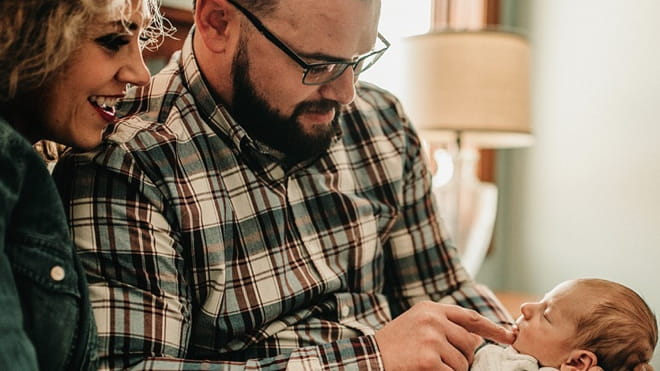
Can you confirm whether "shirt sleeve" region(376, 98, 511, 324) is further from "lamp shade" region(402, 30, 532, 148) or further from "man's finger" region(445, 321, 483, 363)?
"lamp shade" region(402, 30, 532, 148)

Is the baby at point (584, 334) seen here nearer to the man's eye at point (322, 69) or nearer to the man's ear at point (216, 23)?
the man's eye at point (322, 69)

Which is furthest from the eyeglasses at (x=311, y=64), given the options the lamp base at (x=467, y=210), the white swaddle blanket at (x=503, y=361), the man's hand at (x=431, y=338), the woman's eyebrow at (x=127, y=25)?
the lamp base at (x=467, y=210)

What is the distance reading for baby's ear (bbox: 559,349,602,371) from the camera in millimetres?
982

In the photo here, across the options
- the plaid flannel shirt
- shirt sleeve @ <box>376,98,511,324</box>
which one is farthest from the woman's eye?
shirt sleeve @ <box>376,98,511,324</box>

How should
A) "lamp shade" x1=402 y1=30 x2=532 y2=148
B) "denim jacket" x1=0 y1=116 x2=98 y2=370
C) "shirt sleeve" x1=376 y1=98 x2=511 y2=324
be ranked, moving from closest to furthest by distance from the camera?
1. "denim jacket" x1=0 y1=116 x2=98 y2=370
2. "shirt sleeve" x1=376 y1=98 x2=511 y2=324
3. "lamp shade" x1=402 y1=30 x2=532 y2=148

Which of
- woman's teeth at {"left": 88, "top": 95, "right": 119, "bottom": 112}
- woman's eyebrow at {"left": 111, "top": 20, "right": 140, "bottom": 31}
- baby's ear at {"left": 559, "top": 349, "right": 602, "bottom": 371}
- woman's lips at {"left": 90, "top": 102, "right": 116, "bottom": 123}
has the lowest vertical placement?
baby's ear at {"left": 559, "top": 349, "right": 602, "bottom": 371}

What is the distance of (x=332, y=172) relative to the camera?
3.99 ft

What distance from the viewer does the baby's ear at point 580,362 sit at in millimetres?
982

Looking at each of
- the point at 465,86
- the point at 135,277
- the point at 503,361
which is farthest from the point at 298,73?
the point at 465,86

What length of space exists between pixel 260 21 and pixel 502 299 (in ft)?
4.52

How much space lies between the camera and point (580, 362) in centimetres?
100

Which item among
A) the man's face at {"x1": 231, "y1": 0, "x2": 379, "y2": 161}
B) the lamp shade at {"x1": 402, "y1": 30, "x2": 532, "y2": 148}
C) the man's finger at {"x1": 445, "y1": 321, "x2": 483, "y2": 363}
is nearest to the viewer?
the man's finger at {"x1": 445, "y1": 321, "x2": 483, "y2": 363}

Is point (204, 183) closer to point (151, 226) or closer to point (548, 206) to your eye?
point (151, 226)

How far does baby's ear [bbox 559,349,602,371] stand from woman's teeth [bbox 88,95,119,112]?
0.75 m
